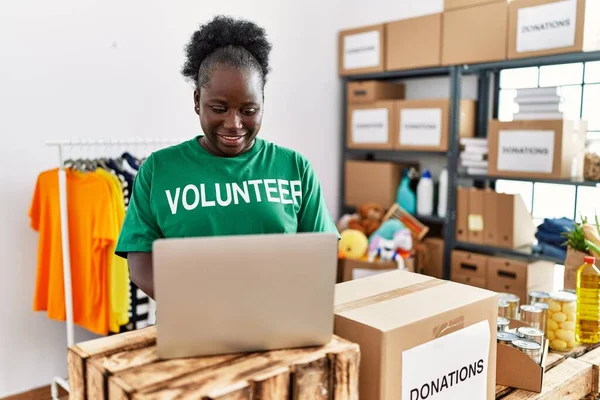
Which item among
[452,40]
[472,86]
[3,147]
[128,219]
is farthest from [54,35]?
[472,86]

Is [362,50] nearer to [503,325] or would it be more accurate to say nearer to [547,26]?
[547,26]

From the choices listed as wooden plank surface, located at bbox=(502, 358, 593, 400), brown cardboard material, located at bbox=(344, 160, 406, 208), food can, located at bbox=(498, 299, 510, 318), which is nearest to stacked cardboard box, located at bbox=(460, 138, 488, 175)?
brown cardboard material, located at bbox=(344, 160, 406, 208)

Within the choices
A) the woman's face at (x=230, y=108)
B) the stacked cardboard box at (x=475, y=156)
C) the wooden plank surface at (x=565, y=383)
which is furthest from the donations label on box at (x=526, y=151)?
the woman's face at (x=230, y=108)

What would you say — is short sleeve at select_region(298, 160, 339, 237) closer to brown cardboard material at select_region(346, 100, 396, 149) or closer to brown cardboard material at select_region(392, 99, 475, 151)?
brown cardboard material at select_region(392, 99, 475, 151)

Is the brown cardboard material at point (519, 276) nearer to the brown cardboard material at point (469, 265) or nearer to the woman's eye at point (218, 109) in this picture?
the brown cardboard material at point (469, 265)

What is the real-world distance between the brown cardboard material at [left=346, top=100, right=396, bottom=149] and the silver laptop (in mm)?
2898

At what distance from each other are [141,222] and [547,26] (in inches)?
97.0

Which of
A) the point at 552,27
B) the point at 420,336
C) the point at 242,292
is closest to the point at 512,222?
the point at 552,27

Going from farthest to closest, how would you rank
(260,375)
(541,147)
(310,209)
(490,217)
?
(490,217)
(541,147)
(310,209)
(260,375)

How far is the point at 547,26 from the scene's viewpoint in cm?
277

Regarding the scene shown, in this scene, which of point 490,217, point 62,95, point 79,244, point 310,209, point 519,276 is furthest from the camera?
point 490,217

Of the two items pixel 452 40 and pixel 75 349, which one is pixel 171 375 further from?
pixel 452 40

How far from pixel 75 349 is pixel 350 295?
53cm

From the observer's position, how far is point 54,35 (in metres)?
2.63
